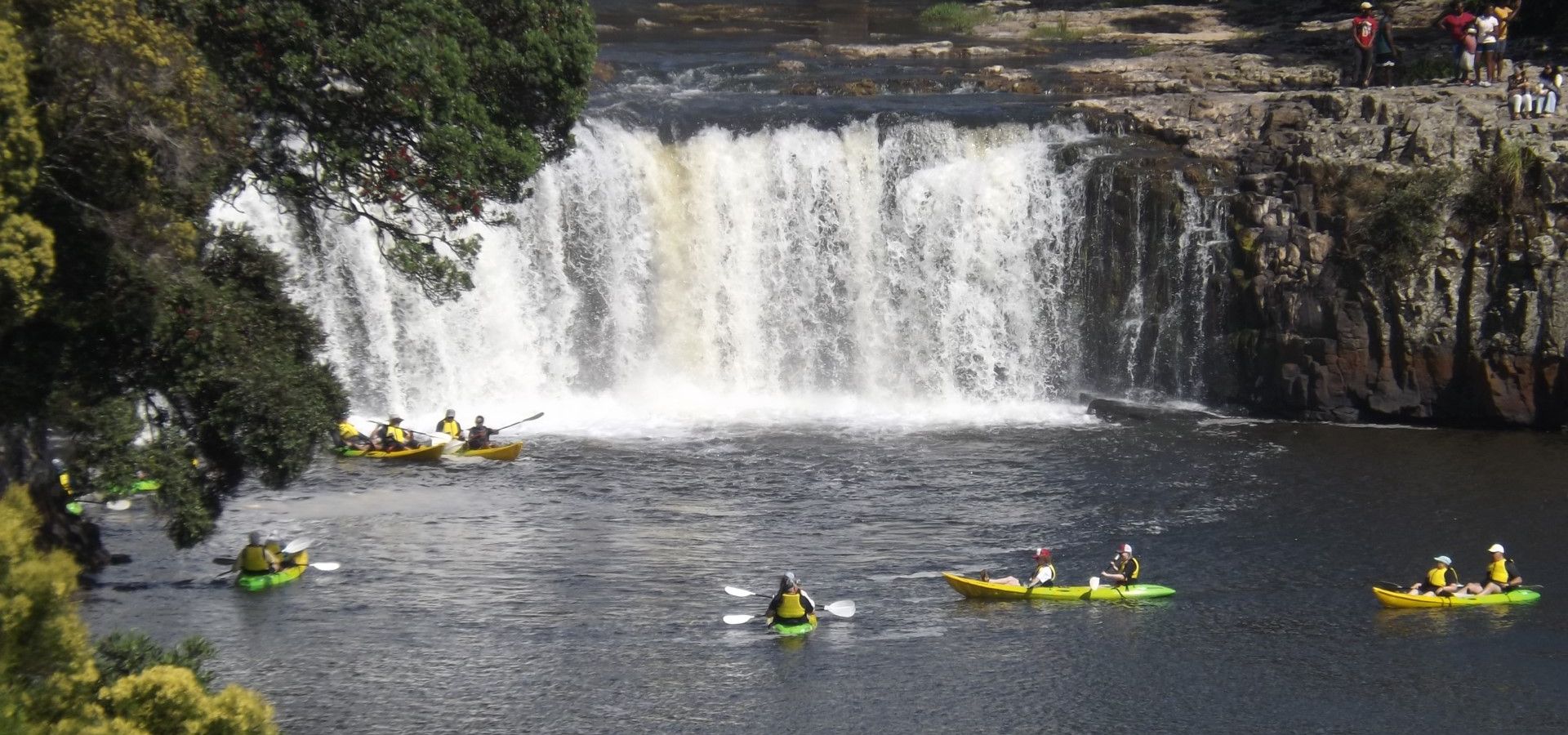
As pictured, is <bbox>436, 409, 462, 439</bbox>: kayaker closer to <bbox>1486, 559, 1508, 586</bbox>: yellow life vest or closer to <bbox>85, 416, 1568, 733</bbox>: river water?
<bbox>85, 416, 1568, 733</bbox>: river water

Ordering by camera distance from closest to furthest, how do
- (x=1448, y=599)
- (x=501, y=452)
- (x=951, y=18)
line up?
(x=1448, y=599)
(x=501, y=452)
(x=951, y=18)

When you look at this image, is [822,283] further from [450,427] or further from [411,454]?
[411,454]

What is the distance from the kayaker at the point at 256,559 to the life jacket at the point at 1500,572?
16.7 m

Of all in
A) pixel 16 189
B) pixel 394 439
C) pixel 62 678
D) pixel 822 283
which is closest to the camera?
pixel 62 678

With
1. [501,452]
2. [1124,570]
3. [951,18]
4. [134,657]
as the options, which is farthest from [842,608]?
[951,18]

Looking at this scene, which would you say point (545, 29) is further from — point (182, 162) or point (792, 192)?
point (792, 192)

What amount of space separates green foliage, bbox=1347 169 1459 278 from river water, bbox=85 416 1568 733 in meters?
3.38

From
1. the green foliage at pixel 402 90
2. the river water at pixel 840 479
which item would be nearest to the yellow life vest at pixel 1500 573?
the river water at pixel 840 479

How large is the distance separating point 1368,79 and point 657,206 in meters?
16.0

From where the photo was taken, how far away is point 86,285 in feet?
45.4

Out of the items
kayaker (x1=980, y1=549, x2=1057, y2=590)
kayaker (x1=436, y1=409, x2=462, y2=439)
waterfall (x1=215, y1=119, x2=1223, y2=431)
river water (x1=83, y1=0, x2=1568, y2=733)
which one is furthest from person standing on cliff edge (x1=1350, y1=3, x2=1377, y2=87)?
→ kayaker (x1=436, y1=409, x2=462, y2=439)

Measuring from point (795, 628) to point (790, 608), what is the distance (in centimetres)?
27

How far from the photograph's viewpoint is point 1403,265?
3128cm

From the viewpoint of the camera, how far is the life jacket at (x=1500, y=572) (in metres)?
Answer: 21.9
